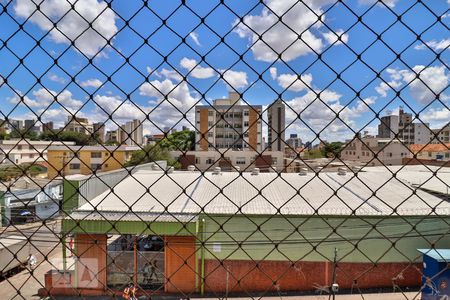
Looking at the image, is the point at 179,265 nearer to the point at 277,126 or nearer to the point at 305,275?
the point at 305,275

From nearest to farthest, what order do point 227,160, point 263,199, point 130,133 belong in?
1. point 130,133
2. point 227,160
3. point 263,199

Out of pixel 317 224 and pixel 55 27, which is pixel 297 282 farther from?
pixel 55 27

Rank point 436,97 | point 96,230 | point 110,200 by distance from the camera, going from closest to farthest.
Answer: point 436,97
point 96,230
point 110,200

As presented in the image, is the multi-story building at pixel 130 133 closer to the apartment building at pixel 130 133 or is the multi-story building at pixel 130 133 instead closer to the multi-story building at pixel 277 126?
the apartment building at pixel 130 133

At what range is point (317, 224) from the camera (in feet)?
18.9

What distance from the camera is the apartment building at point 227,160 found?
53.0 inches

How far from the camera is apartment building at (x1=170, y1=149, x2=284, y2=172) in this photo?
1346 millimetres

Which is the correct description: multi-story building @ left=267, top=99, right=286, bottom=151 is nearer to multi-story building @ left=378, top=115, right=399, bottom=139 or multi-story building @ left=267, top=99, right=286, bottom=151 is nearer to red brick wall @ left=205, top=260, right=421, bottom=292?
multi-story building @ left=378, top=115, right=399, bottom=139

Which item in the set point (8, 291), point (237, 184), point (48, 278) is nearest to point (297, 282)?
point (237, 184)

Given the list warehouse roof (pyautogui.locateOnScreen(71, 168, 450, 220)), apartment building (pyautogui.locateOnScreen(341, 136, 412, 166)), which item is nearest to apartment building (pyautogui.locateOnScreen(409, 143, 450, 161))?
apartment building (pyautogui.locateOnScreen(341, 136, 412, 166))

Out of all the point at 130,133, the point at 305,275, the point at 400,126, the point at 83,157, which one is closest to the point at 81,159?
the point at 130,133

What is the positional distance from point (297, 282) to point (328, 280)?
564 millimetres

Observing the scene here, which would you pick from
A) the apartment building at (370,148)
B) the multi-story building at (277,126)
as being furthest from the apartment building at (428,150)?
the multi-story building at (277,126)

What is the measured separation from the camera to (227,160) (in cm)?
116
